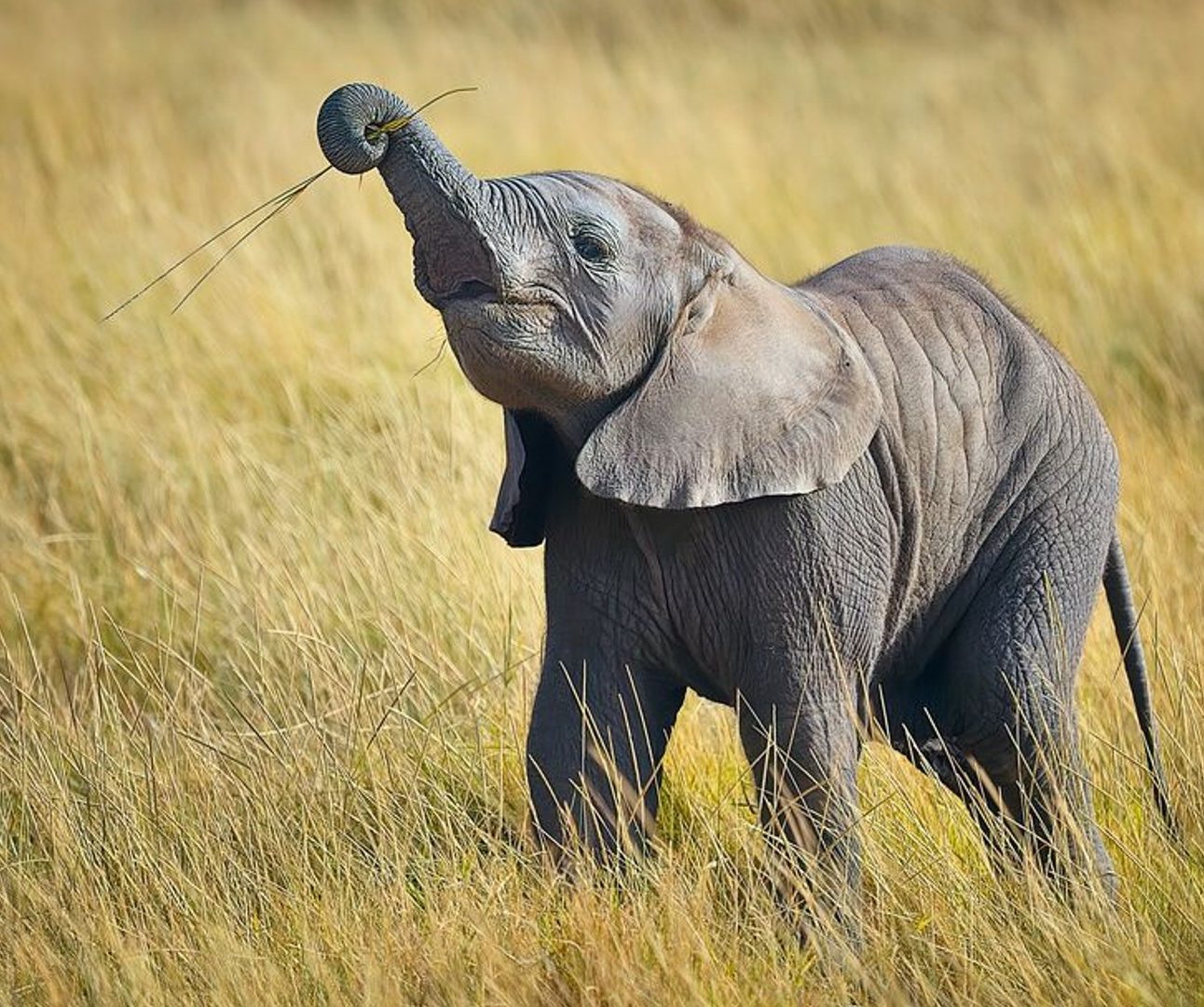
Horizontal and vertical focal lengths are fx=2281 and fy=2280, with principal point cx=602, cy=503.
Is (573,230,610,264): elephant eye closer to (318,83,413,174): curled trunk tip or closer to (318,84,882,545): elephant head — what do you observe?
(318,84,882,545): elephant head

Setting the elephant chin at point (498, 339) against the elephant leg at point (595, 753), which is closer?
the elephant chin at point (498, 339)

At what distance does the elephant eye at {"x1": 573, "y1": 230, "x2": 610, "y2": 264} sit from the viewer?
346 centimetres

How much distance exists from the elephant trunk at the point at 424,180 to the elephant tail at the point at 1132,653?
1539 millimetres

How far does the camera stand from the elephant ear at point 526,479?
3699 mm

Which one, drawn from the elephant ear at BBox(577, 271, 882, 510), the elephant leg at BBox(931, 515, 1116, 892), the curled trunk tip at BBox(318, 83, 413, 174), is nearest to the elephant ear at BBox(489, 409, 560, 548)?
the elephant ear at BBox(577, 271, 882, 510)

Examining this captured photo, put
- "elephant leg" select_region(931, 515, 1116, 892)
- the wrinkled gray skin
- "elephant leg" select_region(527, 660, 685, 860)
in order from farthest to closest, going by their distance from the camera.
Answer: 1. "elephant leg" select_region(931, 515, 1116, 892)
2. "elephant leg" select_region(527, 660, 685, 860)
3. the wrinkled gray skin

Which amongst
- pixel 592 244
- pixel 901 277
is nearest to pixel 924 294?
pixel 901 277

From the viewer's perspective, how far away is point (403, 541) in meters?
5.36

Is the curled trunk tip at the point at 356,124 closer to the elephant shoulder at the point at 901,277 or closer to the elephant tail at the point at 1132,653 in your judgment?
the elephant shoulder at the point at 901,277

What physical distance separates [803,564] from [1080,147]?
7269 millimetres

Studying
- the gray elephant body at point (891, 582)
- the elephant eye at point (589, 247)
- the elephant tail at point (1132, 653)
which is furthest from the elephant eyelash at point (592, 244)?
the elephant tail at point (1132, 653)

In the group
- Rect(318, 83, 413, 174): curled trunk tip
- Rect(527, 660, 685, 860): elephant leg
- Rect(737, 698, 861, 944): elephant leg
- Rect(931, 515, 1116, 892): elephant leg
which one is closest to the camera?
Rect(318, 83, 413, 174): curled trunk tip

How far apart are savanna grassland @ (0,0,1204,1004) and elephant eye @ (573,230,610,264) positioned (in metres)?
0.98

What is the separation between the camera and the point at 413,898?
4047mm
